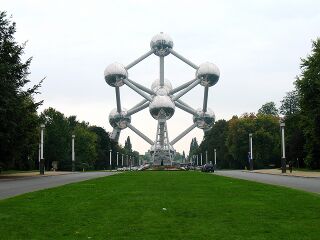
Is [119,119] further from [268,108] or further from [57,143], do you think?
[268,108]

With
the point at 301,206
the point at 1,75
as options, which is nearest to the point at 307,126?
the point at 1,75

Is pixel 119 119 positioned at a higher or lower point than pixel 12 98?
higher

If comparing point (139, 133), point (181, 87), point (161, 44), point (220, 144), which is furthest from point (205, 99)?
point (220, 144)

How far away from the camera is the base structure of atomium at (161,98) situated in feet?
351

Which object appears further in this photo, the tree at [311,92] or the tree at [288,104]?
the tree at [288,104]

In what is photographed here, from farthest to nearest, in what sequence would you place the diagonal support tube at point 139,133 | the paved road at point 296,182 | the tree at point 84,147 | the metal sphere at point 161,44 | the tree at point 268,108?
1. the tree at point 268,108
2. the tree at point 84,147
3. the diagonal support tube at point 139,133
4. the metal sphere at point 161,44
5. the paved road at point 296,182

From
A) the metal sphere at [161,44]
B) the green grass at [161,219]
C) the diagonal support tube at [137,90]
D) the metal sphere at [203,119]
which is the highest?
the metal sphere at [161,44]

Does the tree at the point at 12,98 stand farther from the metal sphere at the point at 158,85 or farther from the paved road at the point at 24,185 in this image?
the metal sphere at the point at 158,85

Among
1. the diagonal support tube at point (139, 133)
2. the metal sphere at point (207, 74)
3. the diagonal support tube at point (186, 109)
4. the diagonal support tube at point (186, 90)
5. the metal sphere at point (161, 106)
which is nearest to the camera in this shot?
the metal sphere at point (161, 106)

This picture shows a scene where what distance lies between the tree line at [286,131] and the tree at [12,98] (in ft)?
95.2

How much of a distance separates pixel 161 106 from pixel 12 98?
207 ft

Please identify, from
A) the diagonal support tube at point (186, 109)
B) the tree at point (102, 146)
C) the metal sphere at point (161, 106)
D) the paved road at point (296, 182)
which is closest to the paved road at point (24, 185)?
the paved road at point (296, 182)

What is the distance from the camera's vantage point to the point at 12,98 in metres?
41.8

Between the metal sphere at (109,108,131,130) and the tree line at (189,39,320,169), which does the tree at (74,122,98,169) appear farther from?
the tree line at (189,39,320,169)
